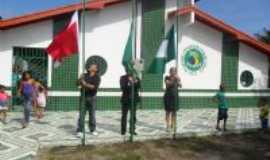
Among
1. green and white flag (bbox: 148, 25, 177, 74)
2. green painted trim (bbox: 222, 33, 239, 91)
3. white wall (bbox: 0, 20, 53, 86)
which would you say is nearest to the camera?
green and white flag (bbox: 148, 25, 177, 74)

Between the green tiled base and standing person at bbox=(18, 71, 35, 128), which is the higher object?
standing person at bbox=(18, 71, 35, 128)

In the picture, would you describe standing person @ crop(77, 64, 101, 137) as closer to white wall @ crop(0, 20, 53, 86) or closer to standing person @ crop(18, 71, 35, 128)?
standing person @ crop(18, 71, 35, 128)

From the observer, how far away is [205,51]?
17969 millimetres

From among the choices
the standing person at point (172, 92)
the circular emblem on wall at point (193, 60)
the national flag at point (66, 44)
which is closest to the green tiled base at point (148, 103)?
the circular emblem on wall at point (193, 60)

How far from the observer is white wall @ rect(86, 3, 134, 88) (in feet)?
52.2

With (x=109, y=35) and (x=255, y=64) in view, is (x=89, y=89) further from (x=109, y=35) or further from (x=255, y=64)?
(x=255, y=64)

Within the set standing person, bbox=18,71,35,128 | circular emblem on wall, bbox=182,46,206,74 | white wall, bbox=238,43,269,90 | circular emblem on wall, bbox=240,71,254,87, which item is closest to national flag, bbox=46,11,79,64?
standing person, bbox=18,71,35,128

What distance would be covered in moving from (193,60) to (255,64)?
345cm

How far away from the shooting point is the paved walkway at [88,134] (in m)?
9.07

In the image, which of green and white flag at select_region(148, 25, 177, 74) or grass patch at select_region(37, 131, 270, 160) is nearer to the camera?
grass patch at select_region(37, 131, 270, 160)

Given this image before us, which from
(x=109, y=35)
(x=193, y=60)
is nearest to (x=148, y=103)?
(x=193, y=60)

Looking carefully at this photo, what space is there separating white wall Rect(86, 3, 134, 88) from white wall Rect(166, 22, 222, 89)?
288 cm

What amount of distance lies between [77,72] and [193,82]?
17.9 feet

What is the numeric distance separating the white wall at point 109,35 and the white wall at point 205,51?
288cm
